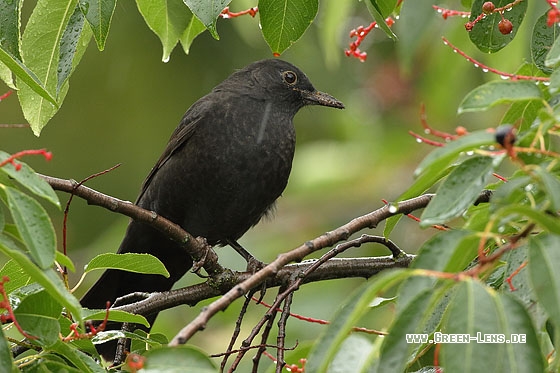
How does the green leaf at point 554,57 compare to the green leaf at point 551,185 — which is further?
the green leaf at point 554,57

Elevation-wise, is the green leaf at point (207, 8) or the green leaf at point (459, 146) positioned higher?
the green leaf at point (207, 8)

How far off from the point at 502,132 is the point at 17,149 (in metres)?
10.4

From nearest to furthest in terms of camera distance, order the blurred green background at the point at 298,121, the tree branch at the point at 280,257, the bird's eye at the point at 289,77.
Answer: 1. the tree branch at the point at 280,257
2. the bird's eye at the point at 289,77
3. the blurred green background at the point at 298,121

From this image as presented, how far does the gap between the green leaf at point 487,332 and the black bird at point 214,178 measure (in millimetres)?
2985

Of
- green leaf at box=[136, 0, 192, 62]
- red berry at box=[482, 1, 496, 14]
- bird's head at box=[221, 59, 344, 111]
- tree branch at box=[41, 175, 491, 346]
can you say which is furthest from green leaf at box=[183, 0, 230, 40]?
bird's head at box=[221, 59, 344, 111]

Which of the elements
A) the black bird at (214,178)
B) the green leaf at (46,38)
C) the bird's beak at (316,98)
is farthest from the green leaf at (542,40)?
the bird's beak at (316,98)

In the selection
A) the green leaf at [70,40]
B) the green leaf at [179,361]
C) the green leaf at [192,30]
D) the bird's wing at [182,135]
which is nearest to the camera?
the green leaf at [179,361]

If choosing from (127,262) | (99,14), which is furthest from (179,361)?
(99,14)

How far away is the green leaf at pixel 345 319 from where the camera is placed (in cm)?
171

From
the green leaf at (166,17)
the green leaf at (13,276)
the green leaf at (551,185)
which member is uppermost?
the green leaf at (166,17)

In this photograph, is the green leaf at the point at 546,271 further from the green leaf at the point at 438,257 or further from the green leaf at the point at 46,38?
the green leaf at the point at 46,38

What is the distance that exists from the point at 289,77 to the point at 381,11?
2459 mm

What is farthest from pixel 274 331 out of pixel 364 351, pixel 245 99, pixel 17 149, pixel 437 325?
pixel 17 149

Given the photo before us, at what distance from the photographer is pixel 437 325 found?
96.6 inches
